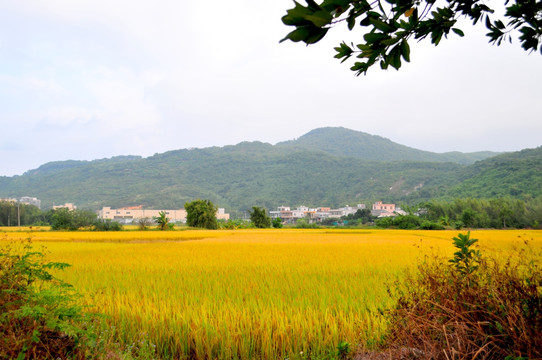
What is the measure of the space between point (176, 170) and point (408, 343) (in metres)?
181

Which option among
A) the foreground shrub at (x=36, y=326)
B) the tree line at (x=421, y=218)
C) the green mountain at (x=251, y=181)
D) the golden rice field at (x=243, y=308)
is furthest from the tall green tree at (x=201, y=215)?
the green mountain at (x=251, y=181)

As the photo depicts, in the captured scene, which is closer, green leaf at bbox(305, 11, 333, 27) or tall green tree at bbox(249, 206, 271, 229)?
green leaf at bbox(305, 11, 333, 27)

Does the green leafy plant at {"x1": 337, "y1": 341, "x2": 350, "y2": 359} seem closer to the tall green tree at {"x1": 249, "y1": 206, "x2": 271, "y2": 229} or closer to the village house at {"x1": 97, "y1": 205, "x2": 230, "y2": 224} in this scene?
the tall green tree at {"x1": 249, "y1": 206, "x2": 271, "y2": 229}

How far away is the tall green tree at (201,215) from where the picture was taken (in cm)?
5100

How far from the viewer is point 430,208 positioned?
57562mm

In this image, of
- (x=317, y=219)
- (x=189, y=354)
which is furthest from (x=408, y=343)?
(x=317, y=219)

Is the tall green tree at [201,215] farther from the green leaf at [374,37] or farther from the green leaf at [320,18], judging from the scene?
the green leaf at [320,18]

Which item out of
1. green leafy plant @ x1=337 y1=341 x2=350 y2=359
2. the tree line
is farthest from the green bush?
green leafy plant @ x1=337 y1=341 x2=350 y2=359

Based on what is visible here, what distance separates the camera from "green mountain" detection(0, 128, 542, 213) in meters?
118

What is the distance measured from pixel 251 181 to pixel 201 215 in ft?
357

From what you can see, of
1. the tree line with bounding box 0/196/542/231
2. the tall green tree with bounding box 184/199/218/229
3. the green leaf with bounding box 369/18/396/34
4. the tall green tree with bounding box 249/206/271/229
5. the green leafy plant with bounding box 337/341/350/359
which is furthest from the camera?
the tall green tree with bounding box 249/206/271/229

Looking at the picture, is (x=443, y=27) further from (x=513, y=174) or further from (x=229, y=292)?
(x=513, y=174)

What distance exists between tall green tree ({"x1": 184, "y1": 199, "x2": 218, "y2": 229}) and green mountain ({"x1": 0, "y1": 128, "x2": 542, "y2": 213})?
63.4 meters

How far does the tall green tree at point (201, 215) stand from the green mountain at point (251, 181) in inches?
2495
